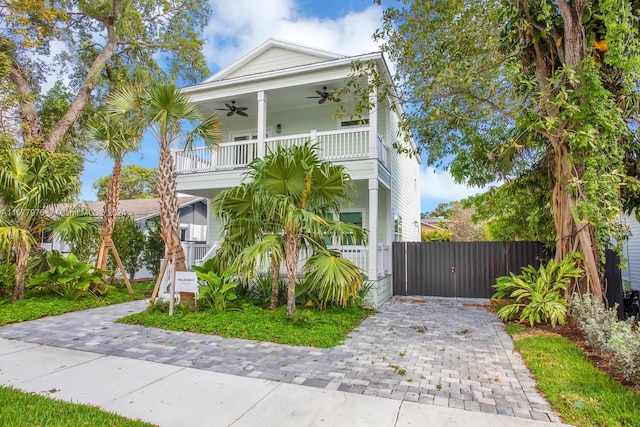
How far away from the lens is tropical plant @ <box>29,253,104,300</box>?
8.47 meters

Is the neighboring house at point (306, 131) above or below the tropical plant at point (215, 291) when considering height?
above

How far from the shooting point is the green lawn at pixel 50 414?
298cm

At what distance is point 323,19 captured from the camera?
1227cm

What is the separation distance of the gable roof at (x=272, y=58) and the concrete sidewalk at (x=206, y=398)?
9846 millimetres

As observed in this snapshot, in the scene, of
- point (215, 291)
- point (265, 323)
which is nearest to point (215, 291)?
point (215, 291)

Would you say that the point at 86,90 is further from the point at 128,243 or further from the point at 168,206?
the point at 168,206

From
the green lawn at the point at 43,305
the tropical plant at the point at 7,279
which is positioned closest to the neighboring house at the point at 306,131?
the green lawn at the point at 43,305

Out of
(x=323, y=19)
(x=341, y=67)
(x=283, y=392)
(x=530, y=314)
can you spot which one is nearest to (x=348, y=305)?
(x=530, y=314)

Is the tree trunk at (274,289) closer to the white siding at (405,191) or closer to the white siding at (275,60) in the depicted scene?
the white siding at (405,191)

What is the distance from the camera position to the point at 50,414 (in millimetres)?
3133

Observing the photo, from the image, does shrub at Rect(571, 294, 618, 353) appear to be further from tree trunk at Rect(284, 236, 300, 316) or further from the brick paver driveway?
tree trunk at Rect(284, 236, 300, 316)

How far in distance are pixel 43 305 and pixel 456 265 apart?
1084 cm

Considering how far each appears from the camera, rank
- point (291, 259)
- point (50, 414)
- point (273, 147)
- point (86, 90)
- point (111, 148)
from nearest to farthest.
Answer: point (50, 414) → point (291, 259) → point (111, 148) → point (273, 147) → point (86, 90)

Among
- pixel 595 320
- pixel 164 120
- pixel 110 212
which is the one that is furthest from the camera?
pixel 110 212
